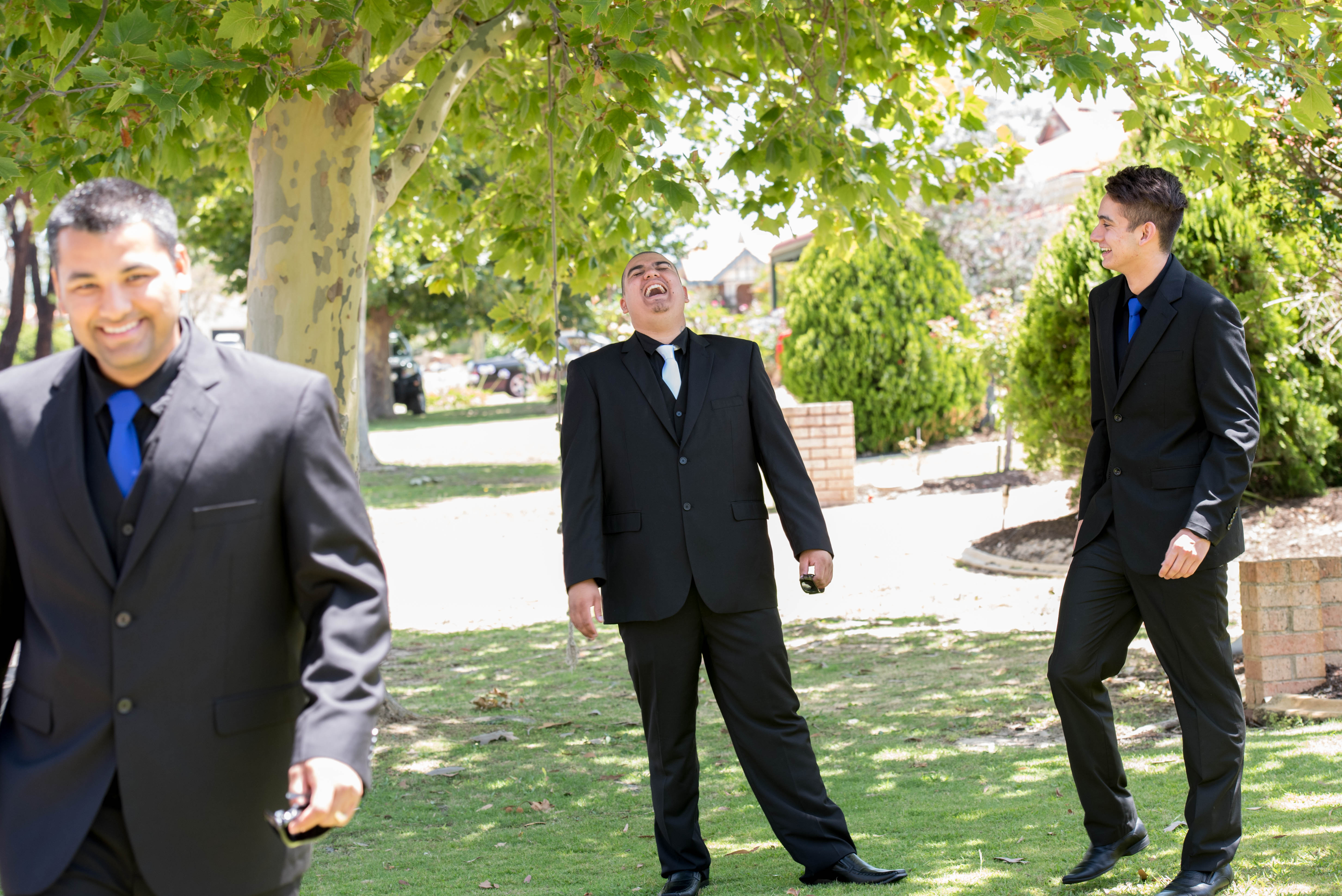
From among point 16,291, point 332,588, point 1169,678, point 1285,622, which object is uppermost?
point 16,291

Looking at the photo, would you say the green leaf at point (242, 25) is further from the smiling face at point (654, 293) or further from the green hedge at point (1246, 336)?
the green hedge at point (1246, 336)

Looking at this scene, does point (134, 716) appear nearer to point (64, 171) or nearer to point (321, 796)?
point (321, 796)

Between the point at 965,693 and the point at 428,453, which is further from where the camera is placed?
the point at 428,453

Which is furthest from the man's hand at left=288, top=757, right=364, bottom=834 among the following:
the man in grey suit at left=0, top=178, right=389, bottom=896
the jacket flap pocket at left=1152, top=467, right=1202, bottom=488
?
the jacket flap pocket at left=1152, top=467, right=1202, bottom=488

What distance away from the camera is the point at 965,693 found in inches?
292

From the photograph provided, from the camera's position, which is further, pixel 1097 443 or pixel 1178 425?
pixel 1097 443

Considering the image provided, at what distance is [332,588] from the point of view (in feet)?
7.98

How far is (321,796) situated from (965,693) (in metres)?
5.77

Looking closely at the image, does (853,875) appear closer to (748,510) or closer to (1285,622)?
(748,510)

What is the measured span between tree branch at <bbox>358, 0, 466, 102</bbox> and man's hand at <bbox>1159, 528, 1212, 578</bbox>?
4.46m

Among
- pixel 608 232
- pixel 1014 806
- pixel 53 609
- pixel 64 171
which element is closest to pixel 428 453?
pixel 608 232

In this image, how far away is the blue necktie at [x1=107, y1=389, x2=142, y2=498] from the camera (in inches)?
93.2

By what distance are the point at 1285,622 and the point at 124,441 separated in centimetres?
569

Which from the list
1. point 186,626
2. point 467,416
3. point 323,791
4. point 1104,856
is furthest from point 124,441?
point 467,416
